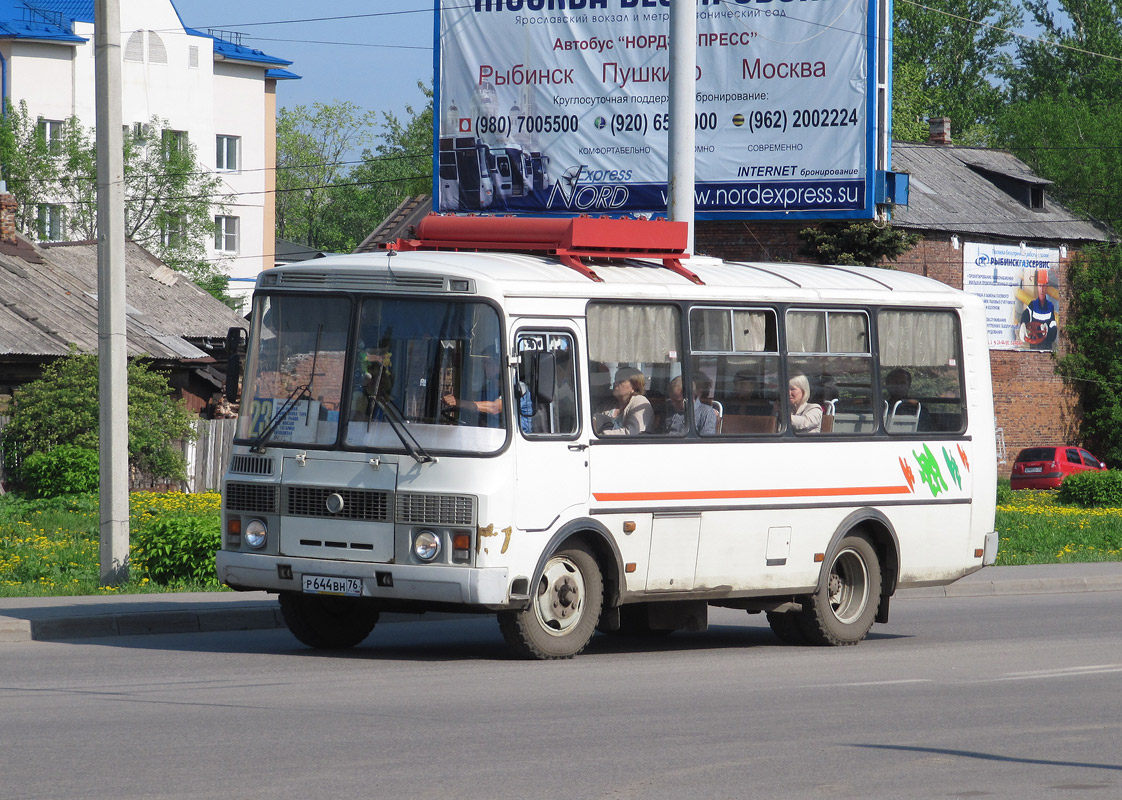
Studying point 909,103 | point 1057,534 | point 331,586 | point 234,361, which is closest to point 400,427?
point 331,586

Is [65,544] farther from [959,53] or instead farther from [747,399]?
[959,53]

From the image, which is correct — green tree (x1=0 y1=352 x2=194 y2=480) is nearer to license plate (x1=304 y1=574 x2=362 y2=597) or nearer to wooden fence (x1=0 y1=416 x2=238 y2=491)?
wooden fence (x1=0 y1=416 x2=238 y2=491)

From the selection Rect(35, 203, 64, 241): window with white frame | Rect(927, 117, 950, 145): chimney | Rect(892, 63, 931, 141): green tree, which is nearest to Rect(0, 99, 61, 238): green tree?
Rect(35, 203, 64, 241): window with white frame

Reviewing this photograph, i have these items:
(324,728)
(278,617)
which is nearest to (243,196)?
(278,617)

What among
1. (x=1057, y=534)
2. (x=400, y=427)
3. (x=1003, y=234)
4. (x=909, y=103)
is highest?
(x=909, y=103)

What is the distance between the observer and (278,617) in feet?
46.2

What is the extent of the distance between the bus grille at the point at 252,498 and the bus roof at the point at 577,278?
1.43 meters

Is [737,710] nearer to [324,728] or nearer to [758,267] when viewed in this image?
[324,728]

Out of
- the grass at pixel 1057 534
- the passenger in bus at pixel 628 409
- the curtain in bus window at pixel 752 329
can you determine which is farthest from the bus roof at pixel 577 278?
the grass at pixel 1057 534

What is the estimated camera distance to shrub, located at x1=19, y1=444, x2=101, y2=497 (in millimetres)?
27828

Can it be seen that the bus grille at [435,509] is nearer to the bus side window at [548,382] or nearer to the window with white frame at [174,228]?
the bus side window at [548,382]

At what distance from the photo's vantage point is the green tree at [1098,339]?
51.8 m

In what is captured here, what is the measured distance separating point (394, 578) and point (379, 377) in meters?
1.36

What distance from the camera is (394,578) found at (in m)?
11.1
